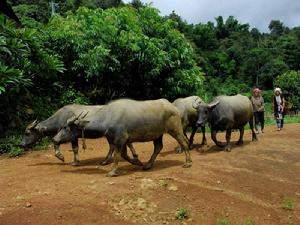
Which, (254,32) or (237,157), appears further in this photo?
(254,32)

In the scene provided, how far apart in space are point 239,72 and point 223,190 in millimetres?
47629

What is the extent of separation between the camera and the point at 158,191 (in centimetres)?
908

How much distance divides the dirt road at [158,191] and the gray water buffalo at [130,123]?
665 mm

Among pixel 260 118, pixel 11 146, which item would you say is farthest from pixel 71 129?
pixel 260 118

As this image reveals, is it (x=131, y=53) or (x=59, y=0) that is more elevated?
(x=59, y=0)

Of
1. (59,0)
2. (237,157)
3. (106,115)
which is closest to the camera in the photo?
(106,115)

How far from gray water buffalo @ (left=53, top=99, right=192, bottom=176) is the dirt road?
0.67m

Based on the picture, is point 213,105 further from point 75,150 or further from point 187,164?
point 75,150

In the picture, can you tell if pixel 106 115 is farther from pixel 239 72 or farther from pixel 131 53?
pixel 239 72

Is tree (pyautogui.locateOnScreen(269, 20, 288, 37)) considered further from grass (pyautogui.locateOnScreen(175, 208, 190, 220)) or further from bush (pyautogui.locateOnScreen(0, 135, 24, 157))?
grass (pyautogui.locateOnScreen(175, 208, 190, 220))

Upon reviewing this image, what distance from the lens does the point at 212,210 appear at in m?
8.76

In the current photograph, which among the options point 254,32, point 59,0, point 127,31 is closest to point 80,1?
point 59,0

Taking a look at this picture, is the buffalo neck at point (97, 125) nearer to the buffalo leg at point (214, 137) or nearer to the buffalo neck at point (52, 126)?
the buffalo neck at point (52, 126)

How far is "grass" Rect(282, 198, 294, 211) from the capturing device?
962cm
